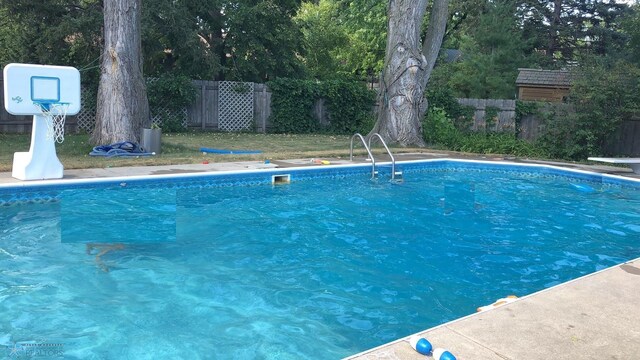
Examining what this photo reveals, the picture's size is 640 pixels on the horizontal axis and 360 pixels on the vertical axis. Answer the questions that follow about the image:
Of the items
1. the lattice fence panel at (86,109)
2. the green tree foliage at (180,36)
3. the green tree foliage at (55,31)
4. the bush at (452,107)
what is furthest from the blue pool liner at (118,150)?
the bush at (452,107)

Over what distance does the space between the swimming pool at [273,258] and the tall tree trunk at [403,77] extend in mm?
5521

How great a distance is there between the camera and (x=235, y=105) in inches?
753

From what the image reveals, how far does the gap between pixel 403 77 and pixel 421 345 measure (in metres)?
13.1

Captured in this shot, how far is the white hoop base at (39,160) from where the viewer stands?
25.3 feet

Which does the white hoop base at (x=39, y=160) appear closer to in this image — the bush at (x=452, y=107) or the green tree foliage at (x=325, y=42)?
the bush at (x=452, y=107)

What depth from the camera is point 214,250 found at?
19.4 feet

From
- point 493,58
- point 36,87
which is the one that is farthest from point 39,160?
point 493,58

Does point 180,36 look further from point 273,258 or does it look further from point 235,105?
point 273,258

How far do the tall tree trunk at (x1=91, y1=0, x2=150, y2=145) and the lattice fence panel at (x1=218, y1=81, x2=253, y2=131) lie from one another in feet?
24.8

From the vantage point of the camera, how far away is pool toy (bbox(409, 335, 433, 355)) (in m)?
2.73

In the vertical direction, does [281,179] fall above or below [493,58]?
below

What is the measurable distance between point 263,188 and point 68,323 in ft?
18.0

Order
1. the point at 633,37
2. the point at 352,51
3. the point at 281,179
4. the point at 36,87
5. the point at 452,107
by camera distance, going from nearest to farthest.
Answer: the point at 36,87 → the point at 281,179 → the point at 452,107 → the point at 633,37 → the point at 352,51

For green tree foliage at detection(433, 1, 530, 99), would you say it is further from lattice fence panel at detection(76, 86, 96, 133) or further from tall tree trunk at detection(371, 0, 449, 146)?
lattice fence panel at detection(76, 86, 96, 133)
